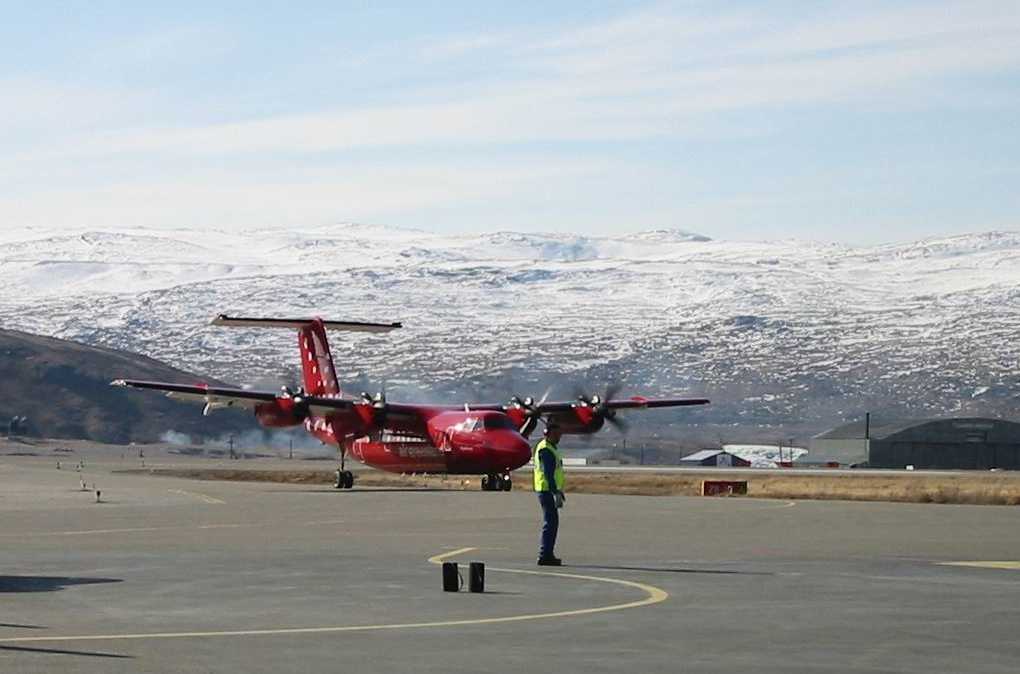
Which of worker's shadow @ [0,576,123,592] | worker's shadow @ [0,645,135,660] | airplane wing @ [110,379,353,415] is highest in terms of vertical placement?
airplane wing @ [110,379,353,415]

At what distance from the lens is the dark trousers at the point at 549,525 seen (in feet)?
91.0

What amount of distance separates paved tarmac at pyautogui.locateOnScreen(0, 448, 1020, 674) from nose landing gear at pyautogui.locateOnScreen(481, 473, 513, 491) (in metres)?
25.1

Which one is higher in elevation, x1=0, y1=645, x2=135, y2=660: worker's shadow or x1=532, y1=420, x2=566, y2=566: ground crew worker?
x1=532, y1=420, x2=566, y2=566: ground crew worker

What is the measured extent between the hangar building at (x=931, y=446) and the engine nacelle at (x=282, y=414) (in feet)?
289

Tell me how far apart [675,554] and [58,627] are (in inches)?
557

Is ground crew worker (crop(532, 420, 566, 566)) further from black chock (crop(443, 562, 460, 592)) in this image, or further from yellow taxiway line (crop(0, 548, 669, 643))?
yellow taxiway line (crop(0, 548, 669, 643))

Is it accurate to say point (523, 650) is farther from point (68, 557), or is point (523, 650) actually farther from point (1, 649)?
point (68, 557)

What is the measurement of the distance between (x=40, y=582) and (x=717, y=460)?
153m

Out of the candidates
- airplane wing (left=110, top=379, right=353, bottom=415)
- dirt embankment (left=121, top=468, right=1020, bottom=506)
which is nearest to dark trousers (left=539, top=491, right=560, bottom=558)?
dirt embankment (left=121, top=468, right=1020, bottom=506)

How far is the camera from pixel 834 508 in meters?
49.7

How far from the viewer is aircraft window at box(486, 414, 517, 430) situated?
2736 inches

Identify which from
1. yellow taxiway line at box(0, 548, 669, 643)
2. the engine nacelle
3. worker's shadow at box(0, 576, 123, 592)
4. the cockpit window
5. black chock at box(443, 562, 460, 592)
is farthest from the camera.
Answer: the engine nacelle

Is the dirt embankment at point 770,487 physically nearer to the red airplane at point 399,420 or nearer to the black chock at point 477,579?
the red airplane at point 399,420

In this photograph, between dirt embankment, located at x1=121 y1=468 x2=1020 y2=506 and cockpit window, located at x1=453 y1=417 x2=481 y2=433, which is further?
cockpit window, located at x1=453 y1=417 x2=481 y2=433
